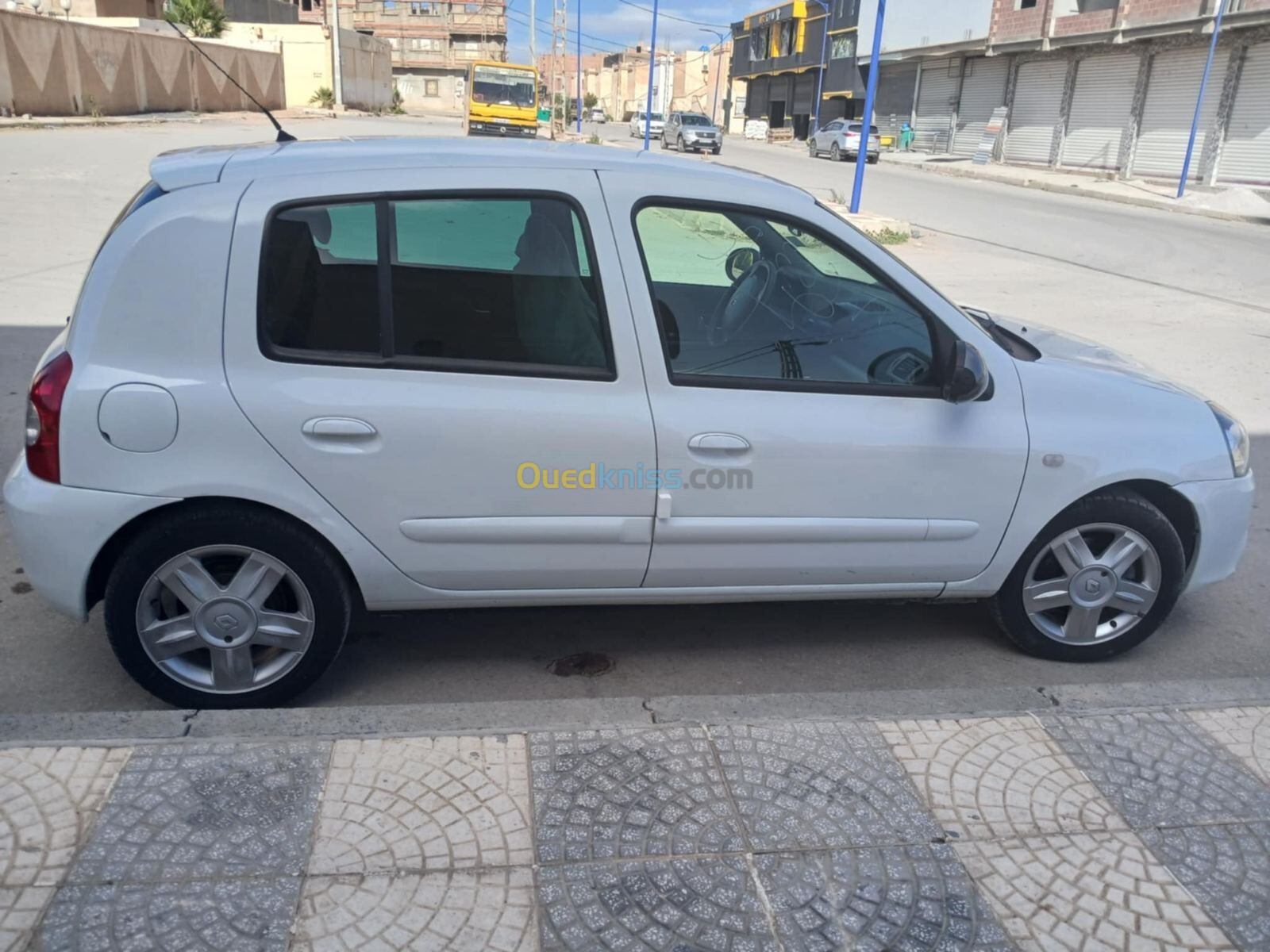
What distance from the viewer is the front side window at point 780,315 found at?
3.33m

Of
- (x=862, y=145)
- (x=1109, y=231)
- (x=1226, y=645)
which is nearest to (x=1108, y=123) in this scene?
(x=1109, y=231)

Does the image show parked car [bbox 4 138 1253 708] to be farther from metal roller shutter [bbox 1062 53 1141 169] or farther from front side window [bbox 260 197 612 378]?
metal roller shutter [bbox 1062 53 1141 169]

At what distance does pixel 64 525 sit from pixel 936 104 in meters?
50.6

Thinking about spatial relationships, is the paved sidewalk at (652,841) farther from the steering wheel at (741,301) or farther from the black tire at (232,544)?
the steering wheel at (741,301)

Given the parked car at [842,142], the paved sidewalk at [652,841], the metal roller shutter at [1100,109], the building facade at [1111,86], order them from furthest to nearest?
the parked car at [842,142], the metal roller shutter at [1100,109], the building facade at [1111,86], the paved sidewalk at [652,841]

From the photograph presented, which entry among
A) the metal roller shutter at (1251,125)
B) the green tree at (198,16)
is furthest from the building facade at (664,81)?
the metal roller shutter at (1251,125)

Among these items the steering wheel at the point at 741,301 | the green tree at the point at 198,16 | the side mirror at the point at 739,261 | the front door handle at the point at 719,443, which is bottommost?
the front door handle at the point at 719,443

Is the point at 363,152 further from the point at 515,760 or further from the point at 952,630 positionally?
the point at 952,630

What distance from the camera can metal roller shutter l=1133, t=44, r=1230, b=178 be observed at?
1209 inches

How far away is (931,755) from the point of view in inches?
117

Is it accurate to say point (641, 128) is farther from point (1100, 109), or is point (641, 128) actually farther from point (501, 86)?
point (1100, 109)

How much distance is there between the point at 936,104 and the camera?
157 ft

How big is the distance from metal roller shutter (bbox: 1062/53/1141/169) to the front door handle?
37.1 metres

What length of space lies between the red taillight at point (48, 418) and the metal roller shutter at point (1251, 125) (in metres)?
33.1
